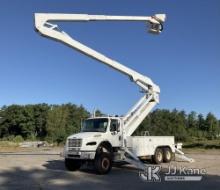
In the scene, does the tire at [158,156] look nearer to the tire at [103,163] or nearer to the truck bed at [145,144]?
the truck bed at [145,144]

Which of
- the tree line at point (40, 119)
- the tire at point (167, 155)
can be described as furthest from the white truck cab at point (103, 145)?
the tree line at point (40, 119)

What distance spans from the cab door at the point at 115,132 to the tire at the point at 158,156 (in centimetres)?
363

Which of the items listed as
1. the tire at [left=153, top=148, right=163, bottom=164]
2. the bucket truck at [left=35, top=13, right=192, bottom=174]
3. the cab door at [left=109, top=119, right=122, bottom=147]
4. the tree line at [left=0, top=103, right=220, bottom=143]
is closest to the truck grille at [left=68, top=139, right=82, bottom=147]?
the bucket truck at [left=35, top=13, right=192, bottom=174]

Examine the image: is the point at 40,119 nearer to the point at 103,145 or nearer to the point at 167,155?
the point at 167,155

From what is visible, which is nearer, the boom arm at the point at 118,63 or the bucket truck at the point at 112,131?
the bucket truck at the point at 112,131

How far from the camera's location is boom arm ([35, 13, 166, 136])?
21.7 m

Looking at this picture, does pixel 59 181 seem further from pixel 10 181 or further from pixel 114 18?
pixel 114 18

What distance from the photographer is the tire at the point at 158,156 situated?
23.8 meters

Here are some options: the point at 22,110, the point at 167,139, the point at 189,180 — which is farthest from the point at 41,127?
the point at 189,180

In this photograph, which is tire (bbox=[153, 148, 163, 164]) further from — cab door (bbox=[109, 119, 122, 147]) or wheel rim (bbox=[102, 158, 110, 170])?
wheel rim (bbox=[102, 158, 110, 170])

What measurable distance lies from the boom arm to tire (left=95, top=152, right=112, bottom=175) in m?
2.74

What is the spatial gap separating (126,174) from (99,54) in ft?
23.4

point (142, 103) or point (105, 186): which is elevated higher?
point (142, 103)

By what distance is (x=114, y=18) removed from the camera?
76.7 feet
